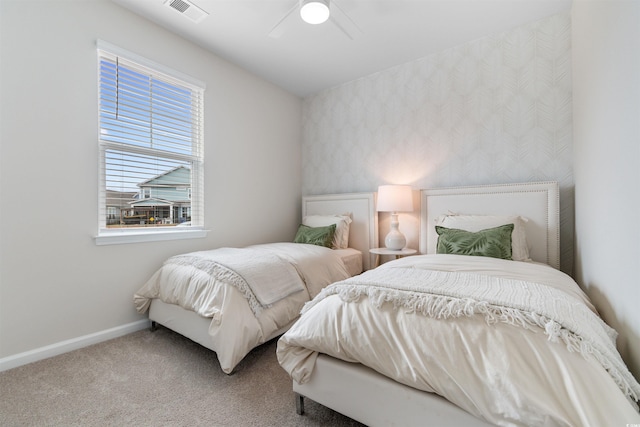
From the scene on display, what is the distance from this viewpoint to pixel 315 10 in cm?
195

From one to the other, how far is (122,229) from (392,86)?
3.11 metres

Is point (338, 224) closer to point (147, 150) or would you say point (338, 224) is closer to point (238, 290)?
point (238, 290)

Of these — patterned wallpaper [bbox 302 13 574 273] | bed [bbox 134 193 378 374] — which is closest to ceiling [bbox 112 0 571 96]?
patterned wallpaper [bbox 302 13 574 273]

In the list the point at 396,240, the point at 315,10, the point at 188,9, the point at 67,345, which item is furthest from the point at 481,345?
the point at 188,9

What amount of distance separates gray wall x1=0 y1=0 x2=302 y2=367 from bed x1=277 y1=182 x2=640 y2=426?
1.74 m

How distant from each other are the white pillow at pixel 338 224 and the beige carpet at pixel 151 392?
1.48 meters

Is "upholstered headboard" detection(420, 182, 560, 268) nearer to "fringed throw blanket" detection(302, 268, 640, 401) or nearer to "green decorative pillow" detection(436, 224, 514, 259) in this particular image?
"green decorative pillow" detection(436, 224, 514, 259)

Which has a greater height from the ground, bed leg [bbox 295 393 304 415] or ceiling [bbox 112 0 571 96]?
ceiling [bbox 112 0 571 96]

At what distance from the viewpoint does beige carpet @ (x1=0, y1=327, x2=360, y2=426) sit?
1.34 m

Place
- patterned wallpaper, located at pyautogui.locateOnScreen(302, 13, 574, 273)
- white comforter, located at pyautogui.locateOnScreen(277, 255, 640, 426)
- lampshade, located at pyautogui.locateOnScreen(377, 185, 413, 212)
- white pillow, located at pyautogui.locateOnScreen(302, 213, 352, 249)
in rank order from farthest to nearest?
1. white pillow, located at pyautogui.locateOnScreen(302, 213, 352, 249)
2. lampshade, located at pyautogui.locateOnScreen(377, 185, 413, 212)
3. patterned wallpaper, located at pyautogui.locateOnScreen(302, 13, 574, 273)
4. white comforter, located at pyautogui.locateOnScreen(277, 255, 640, 426)

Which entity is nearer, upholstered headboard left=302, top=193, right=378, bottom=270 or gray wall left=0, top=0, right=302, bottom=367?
gray wall left=0, top=0, right=302, bottom=367

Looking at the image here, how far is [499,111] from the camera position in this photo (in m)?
2.63

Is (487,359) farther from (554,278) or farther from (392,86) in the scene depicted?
(392,86)

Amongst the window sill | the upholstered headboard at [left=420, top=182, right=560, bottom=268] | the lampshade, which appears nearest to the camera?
the window sill
